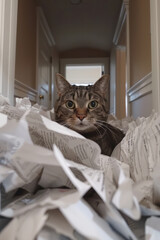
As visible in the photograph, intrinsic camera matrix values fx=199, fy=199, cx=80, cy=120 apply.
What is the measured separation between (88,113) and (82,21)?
2.45 m

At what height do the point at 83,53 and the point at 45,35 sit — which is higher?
the point at 83,53

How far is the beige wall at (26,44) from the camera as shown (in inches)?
68.0

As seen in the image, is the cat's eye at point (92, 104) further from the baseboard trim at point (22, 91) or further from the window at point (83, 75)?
the window at point (83, 75)

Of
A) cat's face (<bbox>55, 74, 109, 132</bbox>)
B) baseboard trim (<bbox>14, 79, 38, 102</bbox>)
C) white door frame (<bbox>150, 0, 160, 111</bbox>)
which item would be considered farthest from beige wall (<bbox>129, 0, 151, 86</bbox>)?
baseboard trim (<bbox>14, 79, 38, 102</bbox>)

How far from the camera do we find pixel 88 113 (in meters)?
0.83

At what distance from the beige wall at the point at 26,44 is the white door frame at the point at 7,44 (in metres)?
0.77

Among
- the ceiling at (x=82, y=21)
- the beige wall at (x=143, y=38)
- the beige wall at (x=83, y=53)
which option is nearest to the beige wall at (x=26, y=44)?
the ceiling at (x=82, y=21)

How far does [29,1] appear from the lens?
6.79 ft

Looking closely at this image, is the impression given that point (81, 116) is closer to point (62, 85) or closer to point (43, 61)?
point (62, 85)

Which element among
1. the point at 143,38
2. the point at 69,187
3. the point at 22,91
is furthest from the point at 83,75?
the point at 69,187

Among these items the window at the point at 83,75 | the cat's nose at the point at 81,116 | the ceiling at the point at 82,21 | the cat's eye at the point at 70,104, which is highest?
the window at the point at 83,75

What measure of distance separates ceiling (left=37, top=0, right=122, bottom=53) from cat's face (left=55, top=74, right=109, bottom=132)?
1.95 metres

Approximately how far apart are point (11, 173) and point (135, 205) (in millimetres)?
185

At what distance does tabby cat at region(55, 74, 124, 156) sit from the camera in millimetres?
764
